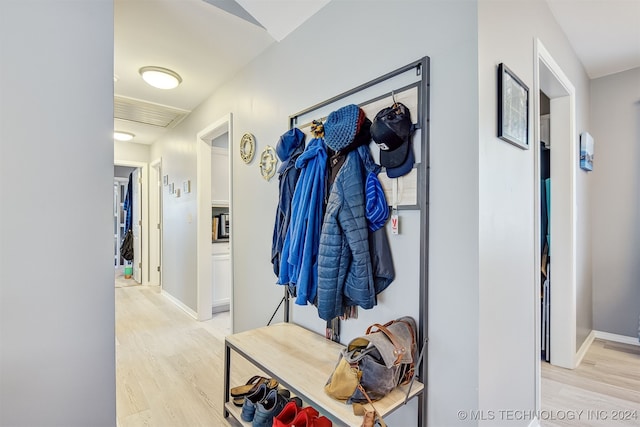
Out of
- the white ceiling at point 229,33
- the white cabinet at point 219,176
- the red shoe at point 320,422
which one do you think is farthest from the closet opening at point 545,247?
the white cabinet at point 219,176

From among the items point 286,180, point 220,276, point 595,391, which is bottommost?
point 595,391

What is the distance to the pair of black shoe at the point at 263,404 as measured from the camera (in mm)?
1517

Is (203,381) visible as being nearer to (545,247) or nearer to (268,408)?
(268,408)

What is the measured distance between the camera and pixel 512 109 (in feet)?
4.62

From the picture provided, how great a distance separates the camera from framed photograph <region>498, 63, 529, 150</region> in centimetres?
130

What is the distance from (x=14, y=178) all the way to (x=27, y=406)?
0.65 metres

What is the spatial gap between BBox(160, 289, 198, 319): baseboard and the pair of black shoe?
6.76 feet

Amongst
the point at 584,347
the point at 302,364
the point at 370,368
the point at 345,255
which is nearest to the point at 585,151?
the point at 584,347

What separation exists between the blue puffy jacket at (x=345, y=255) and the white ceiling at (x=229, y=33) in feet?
4.12

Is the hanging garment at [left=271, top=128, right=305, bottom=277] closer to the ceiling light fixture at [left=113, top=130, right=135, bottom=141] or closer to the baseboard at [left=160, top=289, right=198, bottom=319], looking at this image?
the baseboard at [left=160, top=289, right=198, bottom=319]

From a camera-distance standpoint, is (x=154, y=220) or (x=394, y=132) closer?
(x=394, y=132)

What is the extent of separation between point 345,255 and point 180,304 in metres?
3.30

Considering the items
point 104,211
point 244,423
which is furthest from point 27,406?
point 244,423

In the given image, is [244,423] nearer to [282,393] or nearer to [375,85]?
[282,393]
